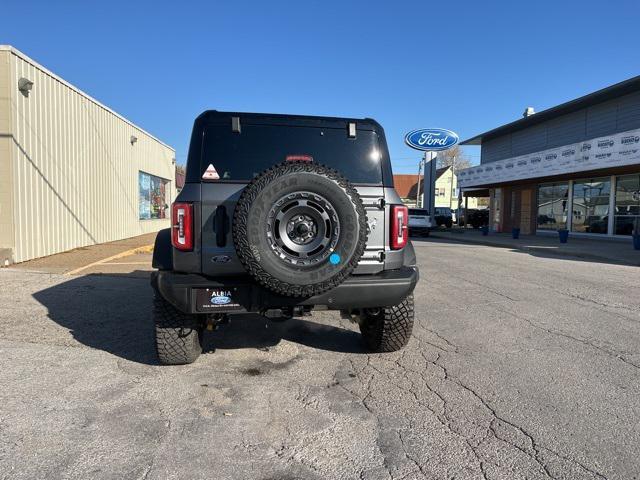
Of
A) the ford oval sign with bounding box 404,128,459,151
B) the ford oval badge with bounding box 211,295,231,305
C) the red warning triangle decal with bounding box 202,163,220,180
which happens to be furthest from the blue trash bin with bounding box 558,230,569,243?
the ford oval badge with bounding box 211,295,231,305

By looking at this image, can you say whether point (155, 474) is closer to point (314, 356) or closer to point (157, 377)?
point (157, 377)

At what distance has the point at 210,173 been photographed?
12.6 ft

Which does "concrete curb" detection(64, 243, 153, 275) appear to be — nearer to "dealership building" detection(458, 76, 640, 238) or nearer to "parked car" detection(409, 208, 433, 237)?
"parked car" detection(409, 208, 433, 237)

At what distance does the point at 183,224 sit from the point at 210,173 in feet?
1.63

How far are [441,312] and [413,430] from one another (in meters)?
3.70

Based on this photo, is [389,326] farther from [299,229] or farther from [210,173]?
[210,173]

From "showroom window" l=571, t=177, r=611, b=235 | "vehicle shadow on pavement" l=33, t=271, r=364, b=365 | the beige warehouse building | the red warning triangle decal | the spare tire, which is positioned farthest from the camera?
"showroom window" l=571, t=177, r=611, b=235

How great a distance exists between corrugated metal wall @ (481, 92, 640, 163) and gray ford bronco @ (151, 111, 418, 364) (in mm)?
20531

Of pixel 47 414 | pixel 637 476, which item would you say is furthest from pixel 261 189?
pixel 637 476

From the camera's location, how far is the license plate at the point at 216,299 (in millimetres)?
3611

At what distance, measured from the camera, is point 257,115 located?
412 centimetres

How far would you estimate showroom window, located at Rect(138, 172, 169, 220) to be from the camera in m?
20.6

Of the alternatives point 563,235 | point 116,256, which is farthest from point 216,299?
point 563,235

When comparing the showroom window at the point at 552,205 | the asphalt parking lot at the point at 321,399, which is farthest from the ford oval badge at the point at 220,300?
the showroom window at the point at 552,205
